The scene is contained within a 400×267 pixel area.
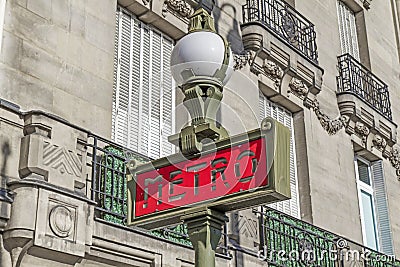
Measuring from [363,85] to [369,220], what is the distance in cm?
308

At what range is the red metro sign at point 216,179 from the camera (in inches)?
164

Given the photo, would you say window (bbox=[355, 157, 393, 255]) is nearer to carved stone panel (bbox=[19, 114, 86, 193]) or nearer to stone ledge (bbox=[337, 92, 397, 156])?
stone ledge (bbox=[337, 92, 397, 156])

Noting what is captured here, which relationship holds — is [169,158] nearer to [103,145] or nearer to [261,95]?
[103,145]

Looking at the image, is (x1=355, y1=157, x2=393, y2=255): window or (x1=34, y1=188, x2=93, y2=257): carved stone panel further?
(x1=355, y1=157, x2=393, y2=255): window

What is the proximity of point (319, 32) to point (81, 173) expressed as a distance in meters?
8.83

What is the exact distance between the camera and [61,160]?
766cm

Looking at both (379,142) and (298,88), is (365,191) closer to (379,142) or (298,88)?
(379,142)

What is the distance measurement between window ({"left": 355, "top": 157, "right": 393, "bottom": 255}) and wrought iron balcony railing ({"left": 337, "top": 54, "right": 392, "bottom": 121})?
1334mm

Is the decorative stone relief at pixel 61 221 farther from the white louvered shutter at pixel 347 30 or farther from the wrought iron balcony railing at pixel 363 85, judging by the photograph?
the white louvered shutter at pixel 347 30

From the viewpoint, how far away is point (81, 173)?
791 cm

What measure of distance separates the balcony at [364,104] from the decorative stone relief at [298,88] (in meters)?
1.46

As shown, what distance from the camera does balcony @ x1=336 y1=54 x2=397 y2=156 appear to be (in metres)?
15.1

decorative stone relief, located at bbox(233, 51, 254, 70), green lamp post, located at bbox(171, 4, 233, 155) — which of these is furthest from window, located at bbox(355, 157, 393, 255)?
green lamp post, located at bbox(171, 4, 233, 155)

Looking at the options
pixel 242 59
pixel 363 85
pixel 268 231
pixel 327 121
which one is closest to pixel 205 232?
pixel 268 231
